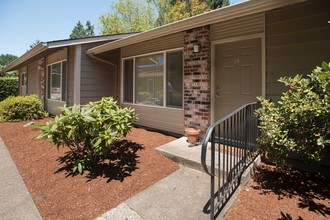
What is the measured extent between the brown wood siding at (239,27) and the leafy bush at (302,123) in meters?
1.69

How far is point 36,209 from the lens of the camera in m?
2.66

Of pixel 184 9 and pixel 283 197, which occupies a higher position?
pixel 184 9

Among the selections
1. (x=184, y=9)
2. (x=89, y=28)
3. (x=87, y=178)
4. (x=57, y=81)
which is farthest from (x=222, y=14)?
(x=89, y=28)

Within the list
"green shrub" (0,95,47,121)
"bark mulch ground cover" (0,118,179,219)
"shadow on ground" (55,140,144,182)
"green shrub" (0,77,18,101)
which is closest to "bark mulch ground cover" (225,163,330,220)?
"bark mulch ground cover" (0,118,179,219)

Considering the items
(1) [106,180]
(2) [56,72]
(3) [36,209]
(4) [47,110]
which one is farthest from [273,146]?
(4) [47,110]

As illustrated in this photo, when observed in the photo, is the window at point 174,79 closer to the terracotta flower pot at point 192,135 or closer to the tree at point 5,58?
the terracotta flower pot at point 192,135

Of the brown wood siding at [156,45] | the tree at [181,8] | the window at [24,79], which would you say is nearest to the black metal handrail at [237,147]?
the brown wood siding at [156,45]

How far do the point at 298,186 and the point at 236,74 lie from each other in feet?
7.47

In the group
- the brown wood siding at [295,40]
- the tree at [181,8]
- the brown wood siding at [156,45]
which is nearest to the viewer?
the brown wood siding at [295,40]

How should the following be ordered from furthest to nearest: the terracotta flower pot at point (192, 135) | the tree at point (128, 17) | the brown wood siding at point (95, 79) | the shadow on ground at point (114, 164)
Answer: the tree at point (128, 17) → the brown wood siding at point (95, 79) → the terracotta flower pot at point (192, 135) → the shadow on ground at point (114, 164)

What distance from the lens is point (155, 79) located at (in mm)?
6055

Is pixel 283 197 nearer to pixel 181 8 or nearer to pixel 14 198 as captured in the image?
pixel 14 198

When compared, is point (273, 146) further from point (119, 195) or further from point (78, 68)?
point (78, 68)

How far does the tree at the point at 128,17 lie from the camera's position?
25.5 m
